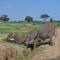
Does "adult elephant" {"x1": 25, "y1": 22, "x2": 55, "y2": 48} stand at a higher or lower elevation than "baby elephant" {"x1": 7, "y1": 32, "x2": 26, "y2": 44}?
higher

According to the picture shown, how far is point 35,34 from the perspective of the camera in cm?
1756

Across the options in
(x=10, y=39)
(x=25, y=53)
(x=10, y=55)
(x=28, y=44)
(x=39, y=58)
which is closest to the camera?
(x=10, y=55)

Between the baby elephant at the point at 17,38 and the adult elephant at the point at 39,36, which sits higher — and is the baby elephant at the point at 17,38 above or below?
below

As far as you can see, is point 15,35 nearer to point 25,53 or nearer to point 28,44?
point 28,44

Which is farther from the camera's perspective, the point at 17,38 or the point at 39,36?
the point at 17,38

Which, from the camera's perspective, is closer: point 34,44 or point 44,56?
point 44,56

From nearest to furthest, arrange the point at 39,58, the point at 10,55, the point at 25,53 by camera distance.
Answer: the point at 10,55
the point at 39,58
the point at 25,53

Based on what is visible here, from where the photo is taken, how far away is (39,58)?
41.9 ft

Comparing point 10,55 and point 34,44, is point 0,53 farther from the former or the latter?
point 34,44

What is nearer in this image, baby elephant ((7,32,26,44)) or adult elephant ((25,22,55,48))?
adult elephant ((25,22,55,48))

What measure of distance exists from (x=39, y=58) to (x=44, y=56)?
48 cm

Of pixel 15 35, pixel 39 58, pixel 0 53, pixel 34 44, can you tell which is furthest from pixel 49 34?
pixel 0 53

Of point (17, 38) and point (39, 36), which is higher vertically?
point (39, 36)

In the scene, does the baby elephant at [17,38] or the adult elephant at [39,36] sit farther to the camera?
the baby elephant at [17,38]
